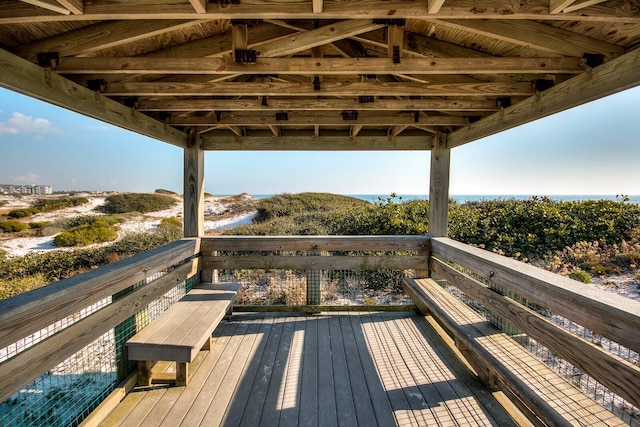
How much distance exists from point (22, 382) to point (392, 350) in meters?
2.56

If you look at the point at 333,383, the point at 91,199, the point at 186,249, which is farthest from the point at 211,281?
the point at 91,199

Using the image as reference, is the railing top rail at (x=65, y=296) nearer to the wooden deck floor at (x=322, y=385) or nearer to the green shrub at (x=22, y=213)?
the wooden deck floor at (x=322, y=385)

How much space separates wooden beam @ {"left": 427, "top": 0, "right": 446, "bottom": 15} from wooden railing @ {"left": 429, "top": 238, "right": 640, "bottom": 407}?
1.56 m

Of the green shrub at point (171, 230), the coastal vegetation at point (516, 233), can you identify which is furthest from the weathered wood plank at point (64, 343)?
the green shrub at point (171, 230)

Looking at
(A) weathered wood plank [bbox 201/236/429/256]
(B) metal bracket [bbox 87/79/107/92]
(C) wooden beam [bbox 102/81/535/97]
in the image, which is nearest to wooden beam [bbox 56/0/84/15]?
(C) wooden beam [bbox 102/81/535/97]

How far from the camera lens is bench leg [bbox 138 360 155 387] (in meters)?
2.24

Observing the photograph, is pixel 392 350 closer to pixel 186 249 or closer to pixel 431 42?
pixel 186 249

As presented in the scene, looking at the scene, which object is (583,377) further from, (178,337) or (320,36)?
(320,36)

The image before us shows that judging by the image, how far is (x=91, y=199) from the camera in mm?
15148

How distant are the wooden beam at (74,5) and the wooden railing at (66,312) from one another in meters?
1.37

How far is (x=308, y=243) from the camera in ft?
11.8

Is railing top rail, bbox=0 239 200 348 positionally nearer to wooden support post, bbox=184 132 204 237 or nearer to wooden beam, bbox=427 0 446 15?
wooden support post, bbox=184 132 204 237

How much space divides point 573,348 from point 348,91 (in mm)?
2108

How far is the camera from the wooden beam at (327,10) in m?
1.37
